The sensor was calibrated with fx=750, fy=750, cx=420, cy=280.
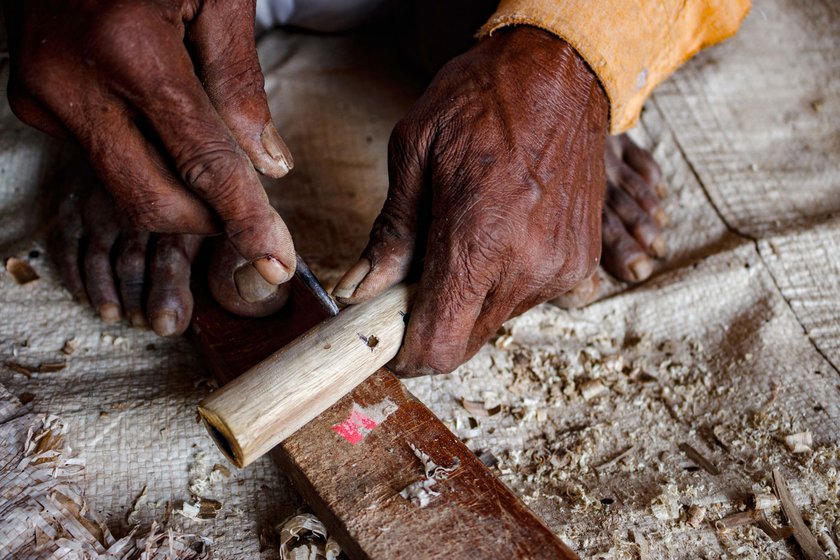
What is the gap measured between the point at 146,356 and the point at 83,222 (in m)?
0.39

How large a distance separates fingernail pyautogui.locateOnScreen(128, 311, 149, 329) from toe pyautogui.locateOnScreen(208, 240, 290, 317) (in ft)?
0.53

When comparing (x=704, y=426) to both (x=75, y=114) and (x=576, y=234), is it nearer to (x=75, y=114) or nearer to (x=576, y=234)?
(x=576, y=234)

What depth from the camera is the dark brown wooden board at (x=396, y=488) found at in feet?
3.31

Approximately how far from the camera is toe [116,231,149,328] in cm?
142

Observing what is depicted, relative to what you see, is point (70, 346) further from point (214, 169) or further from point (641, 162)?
point (641, 162)

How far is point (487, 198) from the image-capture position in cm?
117

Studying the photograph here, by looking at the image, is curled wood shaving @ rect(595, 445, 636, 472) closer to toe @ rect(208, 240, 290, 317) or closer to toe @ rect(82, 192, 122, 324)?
toe @ rect(208, 240, 290, 317)

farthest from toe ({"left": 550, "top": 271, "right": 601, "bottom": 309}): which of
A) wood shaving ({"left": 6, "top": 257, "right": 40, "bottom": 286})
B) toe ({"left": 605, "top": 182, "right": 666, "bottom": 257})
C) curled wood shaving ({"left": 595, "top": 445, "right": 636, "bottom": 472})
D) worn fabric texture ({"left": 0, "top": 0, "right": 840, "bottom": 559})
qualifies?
wood shaving ({"left": 6, "top": 257, "right": 40, "bottom": 286})

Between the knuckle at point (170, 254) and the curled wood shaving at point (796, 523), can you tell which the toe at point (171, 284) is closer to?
the knuckle at point (170, 254)

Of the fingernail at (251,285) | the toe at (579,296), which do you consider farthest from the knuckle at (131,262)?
the toe at (579,296)

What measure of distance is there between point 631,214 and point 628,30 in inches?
20.5

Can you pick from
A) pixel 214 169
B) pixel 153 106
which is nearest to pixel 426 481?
pixel 214 169

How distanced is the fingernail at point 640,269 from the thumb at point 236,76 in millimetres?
892

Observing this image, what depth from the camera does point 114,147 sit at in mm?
1047
